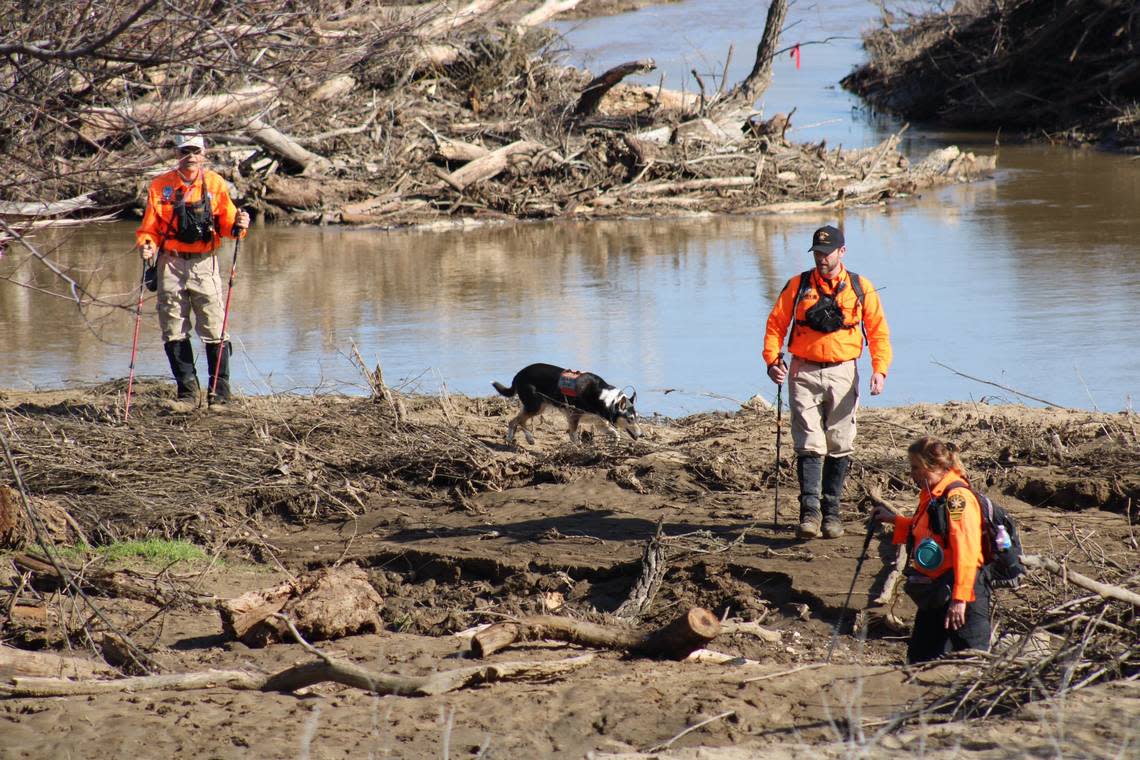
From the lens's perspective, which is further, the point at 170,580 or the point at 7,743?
A: the point at 170,580

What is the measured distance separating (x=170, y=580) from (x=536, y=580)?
2.13m

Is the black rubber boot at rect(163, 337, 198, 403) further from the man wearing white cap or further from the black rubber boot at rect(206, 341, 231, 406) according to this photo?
the black rubber boot at rect(206, 341, 231, 406)

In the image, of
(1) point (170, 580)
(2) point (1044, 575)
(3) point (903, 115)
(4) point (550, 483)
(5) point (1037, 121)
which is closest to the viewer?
(2) point (1044, 575)

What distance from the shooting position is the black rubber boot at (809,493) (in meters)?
7.48

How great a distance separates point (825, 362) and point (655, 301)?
710 centimetres

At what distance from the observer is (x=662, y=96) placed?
958 inches

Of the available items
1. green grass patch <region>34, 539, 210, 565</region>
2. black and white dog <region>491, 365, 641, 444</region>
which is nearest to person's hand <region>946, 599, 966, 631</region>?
black and white dog <region>491, 365, 641, 444</region>

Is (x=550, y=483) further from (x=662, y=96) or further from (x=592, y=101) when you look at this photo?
(x=662, y=96)

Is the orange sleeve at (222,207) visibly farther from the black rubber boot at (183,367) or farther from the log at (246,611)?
the log at (246,611)

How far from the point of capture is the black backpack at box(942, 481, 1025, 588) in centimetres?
562

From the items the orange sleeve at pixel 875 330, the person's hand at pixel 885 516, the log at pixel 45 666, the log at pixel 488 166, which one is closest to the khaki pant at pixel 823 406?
the orange sleeve at pixel 875 330

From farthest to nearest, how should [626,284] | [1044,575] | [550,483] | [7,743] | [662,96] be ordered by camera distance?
[662,96]
[626,284]
[550,483]
[1044,575]
[7,743]

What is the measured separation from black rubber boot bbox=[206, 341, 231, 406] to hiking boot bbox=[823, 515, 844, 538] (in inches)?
209

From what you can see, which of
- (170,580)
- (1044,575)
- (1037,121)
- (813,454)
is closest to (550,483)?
(813,454)
